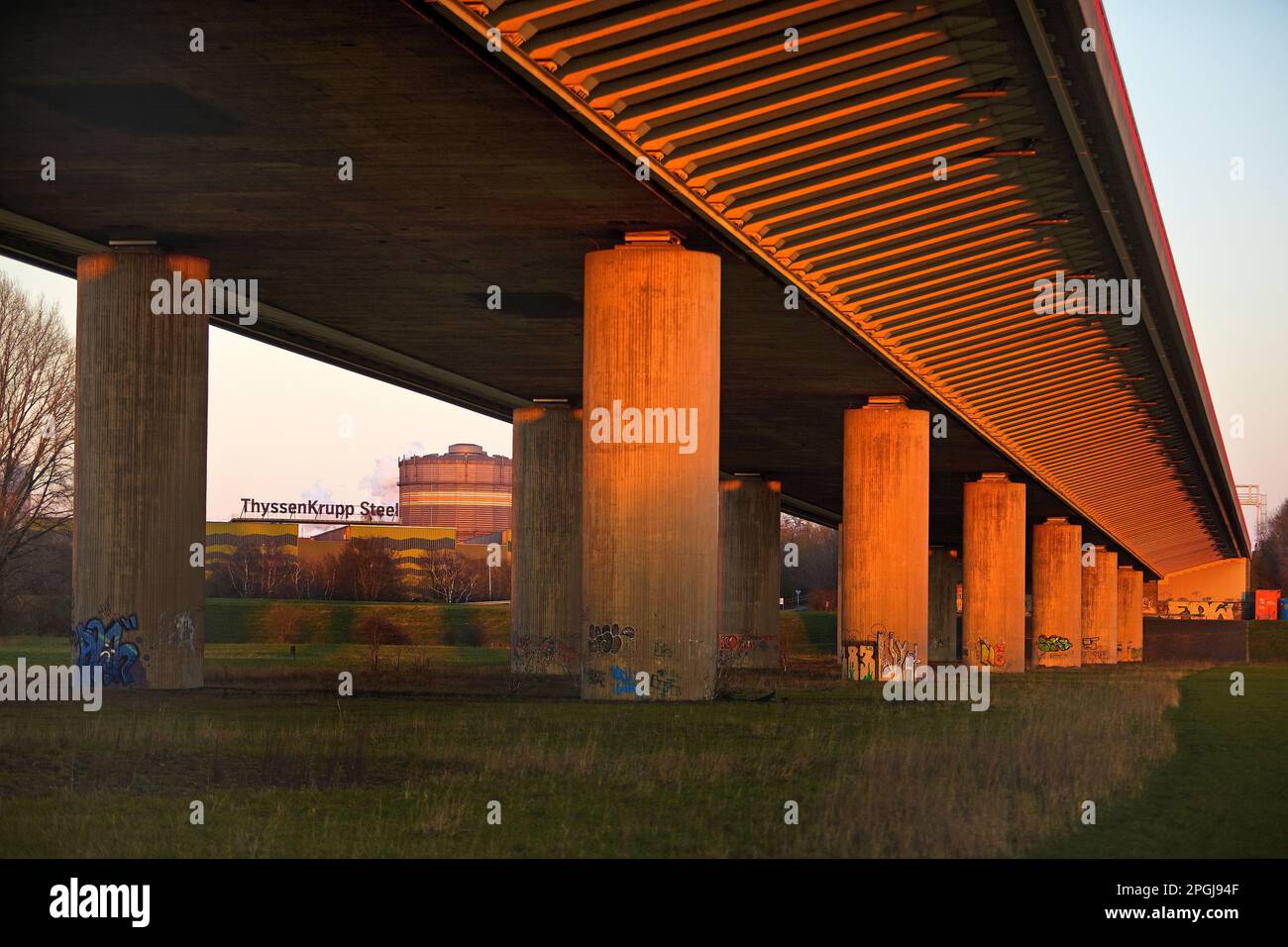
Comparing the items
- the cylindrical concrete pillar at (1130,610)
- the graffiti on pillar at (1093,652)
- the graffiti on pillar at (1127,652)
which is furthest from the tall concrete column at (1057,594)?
the cylindrical concrete pillar at (1130,610)

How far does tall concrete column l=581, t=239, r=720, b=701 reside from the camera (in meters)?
26.1

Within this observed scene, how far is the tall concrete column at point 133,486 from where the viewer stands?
29.0 metres

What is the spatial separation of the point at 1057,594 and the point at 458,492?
82416 mm

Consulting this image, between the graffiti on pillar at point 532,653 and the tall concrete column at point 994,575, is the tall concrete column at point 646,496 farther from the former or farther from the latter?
the tall concrete column at point 994,575

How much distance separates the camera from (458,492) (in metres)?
149

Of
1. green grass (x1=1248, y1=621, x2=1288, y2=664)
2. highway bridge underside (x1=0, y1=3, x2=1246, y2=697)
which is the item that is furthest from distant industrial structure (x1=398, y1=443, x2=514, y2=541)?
highway bridge underside (x1=0, y1=3, x2=1246, y2=697)

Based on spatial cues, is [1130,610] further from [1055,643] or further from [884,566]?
[884,566]

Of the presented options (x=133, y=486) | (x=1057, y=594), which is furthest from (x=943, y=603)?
(x=133, y=486)

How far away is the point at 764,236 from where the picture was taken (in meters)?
28.4

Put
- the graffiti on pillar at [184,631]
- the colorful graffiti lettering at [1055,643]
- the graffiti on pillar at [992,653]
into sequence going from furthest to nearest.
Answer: the colorful graffiti lettering at [1055,643]
the graffiti on pillar at [992,653]
the graffiti on pillar at [184,631]

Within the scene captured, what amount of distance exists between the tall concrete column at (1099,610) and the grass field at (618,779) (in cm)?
5815

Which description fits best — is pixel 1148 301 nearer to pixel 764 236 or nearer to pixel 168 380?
pixel 764 236

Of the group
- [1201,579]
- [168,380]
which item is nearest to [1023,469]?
[168,380]

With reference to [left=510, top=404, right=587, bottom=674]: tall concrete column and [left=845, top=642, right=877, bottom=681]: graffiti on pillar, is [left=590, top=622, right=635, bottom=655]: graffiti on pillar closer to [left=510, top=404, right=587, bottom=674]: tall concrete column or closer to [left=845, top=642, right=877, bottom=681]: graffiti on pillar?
[left=845, top=642, right=877, bottom=681]: graffiti on pillar
